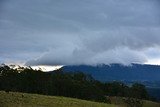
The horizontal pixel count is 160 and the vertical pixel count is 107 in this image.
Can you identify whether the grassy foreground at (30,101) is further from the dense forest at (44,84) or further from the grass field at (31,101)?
the dense forest at (44,84)

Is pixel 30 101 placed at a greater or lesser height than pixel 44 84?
lesser

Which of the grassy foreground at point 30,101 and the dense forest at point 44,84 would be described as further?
the dense forest at point 44,84

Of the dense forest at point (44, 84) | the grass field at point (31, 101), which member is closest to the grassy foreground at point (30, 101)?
the grass field at point (31, 101)

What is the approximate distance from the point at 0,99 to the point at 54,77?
168 ft

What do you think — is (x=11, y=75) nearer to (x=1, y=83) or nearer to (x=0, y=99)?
(x=1, y=83)

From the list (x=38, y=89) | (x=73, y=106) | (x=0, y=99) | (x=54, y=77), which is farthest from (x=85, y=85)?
(x=0, y=99)

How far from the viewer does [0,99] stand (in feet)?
192

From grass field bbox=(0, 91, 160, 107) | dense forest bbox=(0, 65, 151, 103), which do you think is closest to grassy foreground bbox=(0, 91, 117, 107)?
grass field bbox=(0, 91, 160, 107)

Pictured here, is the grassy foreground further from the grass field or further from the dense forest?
the dense forest

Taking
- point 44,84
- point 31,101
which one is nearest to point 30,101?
point 31,101

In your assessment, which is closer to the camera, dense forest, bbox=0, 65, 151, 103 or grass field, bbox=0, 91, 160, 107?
grass field, bbox=0, 91, 160, 107

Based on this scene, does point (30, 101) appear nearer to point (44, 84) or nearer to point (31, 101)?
point (31, 101)

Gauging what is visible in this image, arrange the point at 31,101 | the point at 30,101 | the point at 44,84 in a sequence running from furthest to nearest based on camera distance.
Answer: the point at 44,84, the point at 31,101, the point at 30,101

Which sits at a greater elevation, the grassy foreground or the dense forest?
the dense forest
